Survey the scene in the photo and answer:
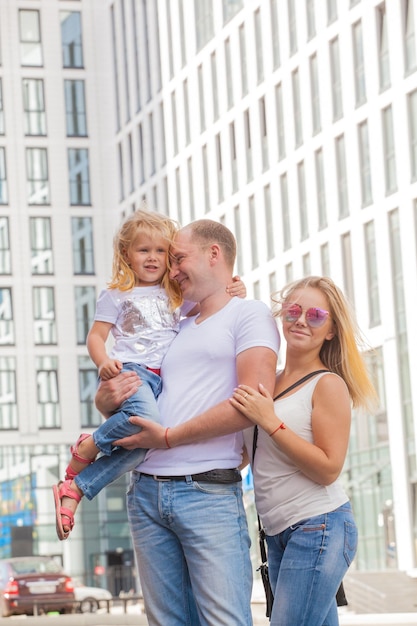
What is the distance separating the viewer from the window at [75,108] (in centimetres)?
6644

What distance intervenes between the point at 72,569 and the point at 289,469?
2339 inches

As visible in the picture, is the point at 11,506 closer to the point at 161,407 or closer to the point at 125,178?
the point at 125,178

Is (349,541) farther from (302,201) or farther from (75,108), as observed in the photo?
(75,108)

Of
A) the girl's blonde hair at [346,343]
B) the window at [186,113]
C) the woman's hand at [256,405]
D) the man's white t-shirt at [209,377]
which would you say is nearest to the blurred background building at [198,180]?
the window at [186,113]

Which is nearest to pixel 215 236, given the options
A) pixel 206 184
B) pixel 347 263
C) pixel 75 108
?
pixel 347 263

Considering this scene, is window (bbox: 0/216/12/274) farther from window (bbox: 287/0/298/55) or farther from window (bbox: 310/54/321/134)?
window (bbox: 310/54/321/134)

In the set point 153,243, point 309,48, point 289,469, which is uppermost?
point 309,48

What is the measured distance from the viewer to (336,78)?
43031mm

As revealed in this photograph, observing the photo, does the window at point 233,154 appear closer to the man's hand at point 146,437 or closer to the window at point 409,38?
the window at point 409,38

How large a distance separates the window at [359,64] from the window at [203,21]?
12618 mm

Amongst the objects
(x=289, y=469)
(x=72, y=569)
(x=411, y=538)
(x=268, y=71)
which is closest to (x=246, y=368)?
(x=289, y=469)

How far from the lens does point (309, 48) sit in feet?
147

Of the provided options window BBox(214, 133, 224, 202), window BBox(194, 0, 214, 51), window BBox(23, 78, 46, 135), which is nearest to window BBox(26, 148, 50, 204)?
window BBox(23, 78, 46, 135)

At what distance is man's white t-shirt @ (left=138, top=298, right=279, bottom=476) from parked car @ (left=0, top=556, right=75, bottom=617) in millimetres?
23516
